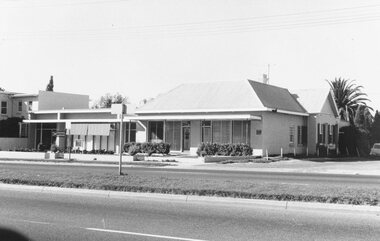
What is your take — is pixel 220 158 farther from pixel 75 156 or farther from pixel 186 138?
pixel 75 156

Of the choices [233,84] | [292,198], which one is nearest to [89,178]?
[292,198]

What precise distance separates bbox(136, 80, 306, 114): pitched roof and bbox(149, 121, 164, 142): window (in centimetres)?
101

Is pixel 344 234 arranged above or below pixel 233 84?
below

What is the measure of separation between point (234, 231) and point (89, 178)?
27.5 feet

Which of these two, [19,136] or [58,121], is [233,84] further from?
[19,136]

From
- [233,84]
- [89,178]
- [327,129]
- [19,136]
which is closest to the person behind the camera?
[89,178]

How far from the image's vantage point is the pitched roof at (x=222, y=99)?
34812 millimetres

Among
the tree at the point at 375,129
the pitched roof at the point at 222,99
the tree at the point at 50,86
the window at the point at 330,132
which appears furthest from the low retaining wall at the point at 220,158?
the tree at the point at 50,86

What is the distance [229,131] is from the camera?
3447 centimetres

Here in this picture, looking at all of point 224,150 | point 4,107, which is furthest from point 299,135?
point 4,107

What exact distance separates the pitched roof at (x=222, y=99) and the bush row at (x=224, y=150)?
2.86 m

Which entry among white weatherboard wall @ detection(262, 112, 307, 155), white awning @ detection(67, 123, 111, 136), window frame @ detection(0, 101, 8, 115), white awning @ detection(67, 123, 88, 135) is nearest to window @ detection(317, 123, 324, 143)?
white weatherboard wall @ detection(262, 112, 307, 155)

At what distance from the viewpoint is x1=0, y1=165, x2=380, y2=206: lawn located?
11.7 metres

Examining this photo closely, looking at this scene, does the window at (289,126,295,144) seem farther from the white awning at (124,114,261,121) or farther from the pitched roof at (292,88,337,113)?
the white awning at (124,114,261,121)
